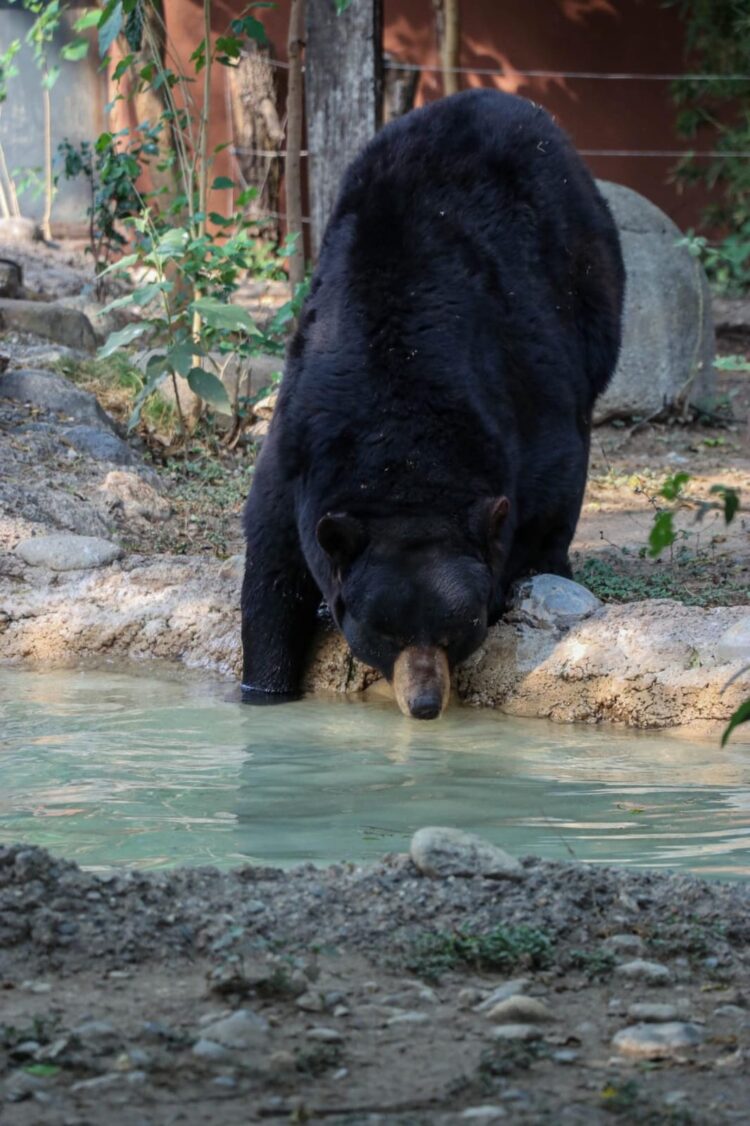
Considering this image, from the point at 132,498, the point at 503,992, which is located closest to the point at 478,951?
the point at 503,992

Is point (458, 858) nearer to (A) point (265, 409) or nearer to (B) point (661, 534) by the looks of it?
(B) point (661, 534)

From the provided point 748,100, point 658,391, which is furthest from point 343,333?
point 748,100

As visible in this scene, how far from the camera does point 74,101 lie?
16562 millimetres

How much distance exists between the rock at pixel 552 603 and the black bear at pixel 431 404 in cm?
13

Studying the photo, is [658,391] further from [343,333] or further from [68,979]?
[68,979]

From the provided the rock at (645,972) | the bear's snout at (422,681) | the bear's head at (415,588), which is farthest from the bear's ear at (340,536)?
the rock at (645,972)

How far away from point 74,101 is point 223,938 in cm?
1507

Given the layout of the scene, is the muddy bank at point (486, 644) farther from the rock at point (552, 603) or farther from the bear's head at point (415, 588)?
the bear's head at point (415, 588)

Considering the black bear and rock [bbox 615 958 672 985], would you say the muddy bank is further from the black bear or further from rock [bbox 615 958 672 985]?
rock [bbox 615 958 672 985]

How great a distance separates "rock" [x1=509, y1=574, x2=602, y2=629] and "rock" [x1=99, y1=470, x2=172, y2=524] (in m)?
Answer: 2.59

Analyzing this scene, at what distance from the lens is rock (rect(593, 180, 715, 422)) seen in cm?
1130

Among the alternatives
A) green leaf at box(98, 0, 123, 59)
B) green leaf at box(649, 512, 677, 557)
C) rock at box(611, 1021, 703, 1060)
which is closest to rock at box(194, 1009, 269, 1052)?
rock at box(611, 1021, 703, 1060)

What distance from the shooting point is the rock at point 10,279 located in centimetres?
1196

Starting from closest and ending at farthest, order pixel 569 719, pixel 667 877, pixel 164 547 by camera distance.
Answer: pixel 667 877 < pixel 569 719 < pixel 164 547
